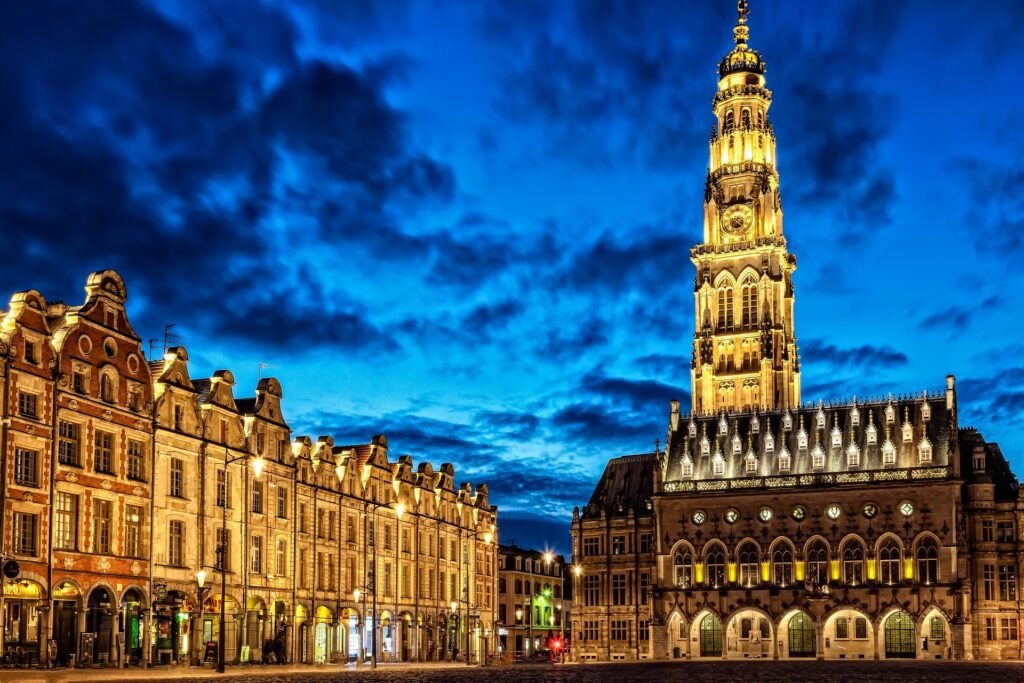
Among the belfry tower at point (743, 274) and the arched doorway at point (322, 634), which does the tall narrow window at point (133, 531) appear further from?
the belfry tower at point (743, 274)

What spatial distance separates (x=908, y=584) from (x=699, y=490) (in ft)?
65.9

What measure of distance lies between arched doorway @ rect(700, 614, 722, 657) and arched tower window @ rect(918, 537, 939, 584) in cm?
1808

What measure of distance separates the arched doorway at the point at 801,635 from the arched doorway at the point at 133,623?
6587 cm

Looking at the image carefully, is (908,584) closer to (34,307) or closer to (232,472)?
(232,472)

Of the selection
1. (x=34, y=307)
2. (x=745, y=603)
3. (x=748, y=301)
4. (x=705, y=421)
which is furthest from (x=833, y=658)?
(x=34, y=307)

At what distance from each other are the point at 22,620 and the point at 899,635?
7633 centimetres

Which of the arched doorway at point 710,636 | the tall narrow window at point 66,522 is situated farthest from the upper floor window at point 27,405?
the arched doorway at point 710,636

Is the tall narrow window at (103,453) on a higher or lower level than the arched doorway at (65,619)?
higher

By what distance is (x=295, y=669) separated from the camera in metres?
62.6

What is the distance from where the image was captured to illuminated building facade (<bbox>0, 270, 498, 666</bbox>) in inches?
2143

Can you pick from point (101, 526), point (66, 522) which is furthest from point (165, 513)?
point (66, 522)

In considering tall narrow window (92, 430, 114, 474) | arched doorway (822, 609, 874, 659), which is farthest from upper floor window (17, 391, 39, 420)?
arched doorway (822, 609, 874, 659)

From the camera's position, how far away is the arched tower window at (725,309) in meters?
147

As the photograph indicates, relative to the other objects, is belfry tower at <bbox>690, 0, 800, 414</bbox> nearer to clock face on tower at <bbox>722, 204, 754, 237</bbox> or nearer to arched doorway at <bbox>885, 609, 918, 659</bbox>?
clock face on tower at <bbox>722, 204, 754, 237</bbox>
